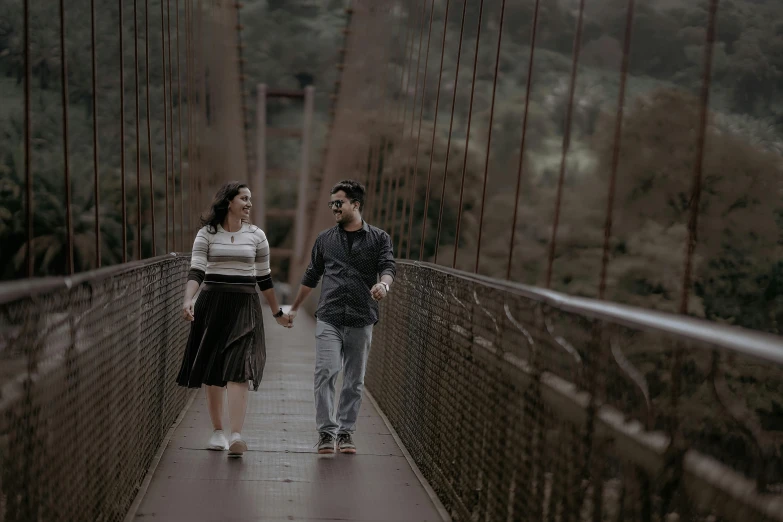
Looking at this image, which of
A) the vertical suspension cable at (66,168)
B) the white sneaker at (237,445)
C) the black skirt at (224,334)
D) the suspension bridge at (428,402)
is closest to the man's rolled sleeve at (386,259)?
the suspension bridge at (428,402)

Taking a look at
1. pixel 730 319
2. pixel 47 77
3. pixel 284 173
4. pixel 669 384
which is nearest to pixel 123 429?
pixel 669 384

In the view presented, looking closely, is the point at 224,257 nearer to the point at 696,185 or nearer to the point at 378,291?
the point at 378,291

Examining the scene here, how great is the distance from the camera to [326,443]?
169 inches

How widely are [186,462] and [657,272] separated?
2231 cm

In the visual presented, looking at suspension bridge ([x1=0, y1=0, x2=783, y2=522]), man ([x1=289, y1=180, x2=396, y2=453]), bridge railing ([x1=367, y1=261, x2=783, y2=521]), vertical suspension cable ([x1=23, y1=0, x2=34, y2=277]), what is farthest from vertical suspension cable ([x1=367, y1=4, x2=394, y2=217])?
vertical suspension cable ([x1=23, y1=0, x2=34, y2=277])

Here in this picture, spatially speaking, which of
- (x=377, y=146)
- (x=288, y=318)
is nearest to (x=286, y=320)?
(x=288, y=318)

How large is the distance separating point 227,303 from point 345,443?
2.37 ft

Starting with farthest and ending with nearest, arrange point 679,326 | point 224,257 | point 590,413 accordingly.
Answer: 1. point 224,257
2. point 590,413
3. point 679,326

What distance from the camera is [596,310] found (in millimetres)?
1959

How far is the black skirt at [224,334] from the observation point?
13.5ft

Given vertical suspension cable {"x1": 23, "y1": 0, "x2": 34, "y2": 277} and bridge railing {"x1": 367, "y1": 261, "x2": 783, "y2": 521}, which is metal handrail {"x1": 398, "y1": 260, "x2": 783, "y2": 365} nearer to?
bridge railing {"x1": 367, "y1": 261, "x2": 783, "y2": 521}

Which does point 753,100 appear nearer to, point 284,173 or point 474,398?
point 284,173

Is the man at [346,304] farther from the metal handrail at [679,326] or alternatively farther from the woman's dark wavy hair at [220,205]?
the metal handrail at [679,326]

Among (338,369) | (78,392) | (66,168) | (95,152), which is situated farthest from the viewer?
(338,369)
